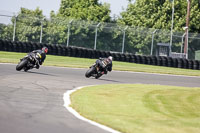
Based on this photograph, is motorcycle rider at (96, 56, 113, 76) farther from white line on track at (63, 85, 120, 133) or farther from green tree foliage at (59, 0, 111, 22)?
green tree foliage at (59, 0, 111, 22)

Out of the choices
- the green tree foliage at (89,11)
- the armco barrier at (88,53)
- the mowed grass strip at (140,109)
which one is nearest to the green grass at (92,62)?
the armco barrier at (88,53)

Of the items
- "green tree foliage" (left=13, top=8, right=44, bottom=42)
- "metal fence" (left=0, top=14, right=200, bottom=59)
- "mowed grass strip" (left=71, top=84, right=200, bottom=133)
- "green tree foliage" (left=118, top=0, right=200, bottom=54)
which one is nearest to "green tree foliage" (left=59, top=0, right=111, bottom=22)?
"green tree foliage" (left=118, top=0, right=200, bottom=54)

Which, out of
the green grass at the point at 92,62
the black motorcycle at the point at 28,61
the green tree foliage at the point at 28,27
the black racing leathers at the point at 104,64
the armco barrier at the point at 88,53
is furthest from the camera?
the green tree foliage at the point at 28,27

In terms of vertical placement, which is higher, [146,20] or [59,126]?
[146,20]

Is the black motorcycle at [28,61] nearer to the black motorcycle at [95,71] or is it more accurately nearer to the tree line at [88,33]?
the black motorcycle at [95,71]

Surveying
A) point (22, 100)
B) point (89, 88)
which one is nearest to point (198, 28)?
point (89, 88)

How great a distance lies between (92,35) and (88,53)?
3882 millimetres

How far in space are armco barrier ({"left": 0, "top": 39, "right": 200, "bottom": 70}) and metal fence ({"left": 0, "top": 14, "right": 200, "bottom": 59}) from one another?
1747mm

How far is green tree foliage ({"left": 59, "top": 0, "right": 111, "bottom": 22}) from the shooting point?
5853cm

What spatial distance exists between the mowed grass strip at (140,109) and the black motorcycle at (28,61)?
15.0 feet

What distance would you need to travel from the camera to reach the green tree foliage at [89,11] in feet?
192

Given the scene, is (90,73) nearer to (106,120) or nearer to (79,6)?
(106,120)

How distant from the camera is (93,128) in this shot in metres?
7.63

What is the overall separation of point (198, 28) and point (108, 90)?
42959 mm
